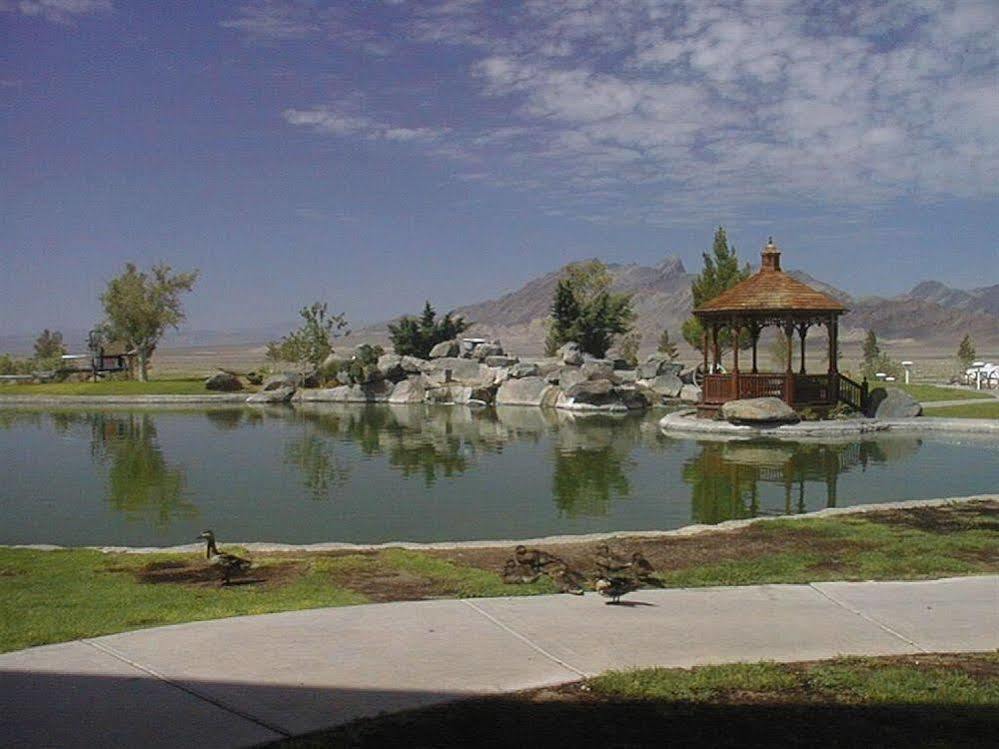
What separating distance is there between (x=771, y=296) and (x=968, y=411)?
21.4 ft

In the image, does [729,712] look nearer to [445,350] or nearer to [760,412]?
[760,412]

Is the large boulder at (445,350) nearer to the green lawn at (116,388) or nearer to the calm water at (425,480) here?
the green lawn at (116,388)

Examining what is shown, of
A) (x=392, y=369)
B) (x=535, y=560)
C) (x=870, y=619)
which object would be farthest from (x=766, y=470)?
(x=392, y=369)

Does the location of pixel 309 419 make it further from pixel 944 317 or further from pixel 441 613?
pixel 944 317

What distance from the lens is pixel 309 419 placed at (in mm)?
31672

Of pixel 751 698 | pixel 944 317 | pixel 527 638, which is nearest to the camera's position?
pixel 751 698

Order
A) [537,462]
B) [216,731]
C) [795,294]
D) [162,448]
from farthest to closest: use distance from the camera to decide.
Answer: [795,294] < [162,448] < [537,462] < [216,731]

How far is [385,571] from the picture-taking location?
881cm

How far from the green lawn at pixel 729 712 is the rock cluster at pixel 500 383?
27.4m

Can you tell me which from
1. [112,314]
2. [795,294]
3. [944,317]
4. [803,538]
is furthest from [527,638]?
[944,317]

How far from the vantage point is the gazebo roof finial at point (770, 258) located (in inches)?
1091

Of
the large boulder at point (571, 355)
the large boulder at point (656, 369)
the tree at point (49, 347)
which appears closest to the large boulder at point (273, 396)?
the large boulder at point (571, 355)

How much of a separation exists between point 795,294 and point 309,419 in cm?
1460

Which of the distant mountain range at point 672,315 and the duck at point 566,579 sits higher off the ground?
the distant mountain range at point 672,315
